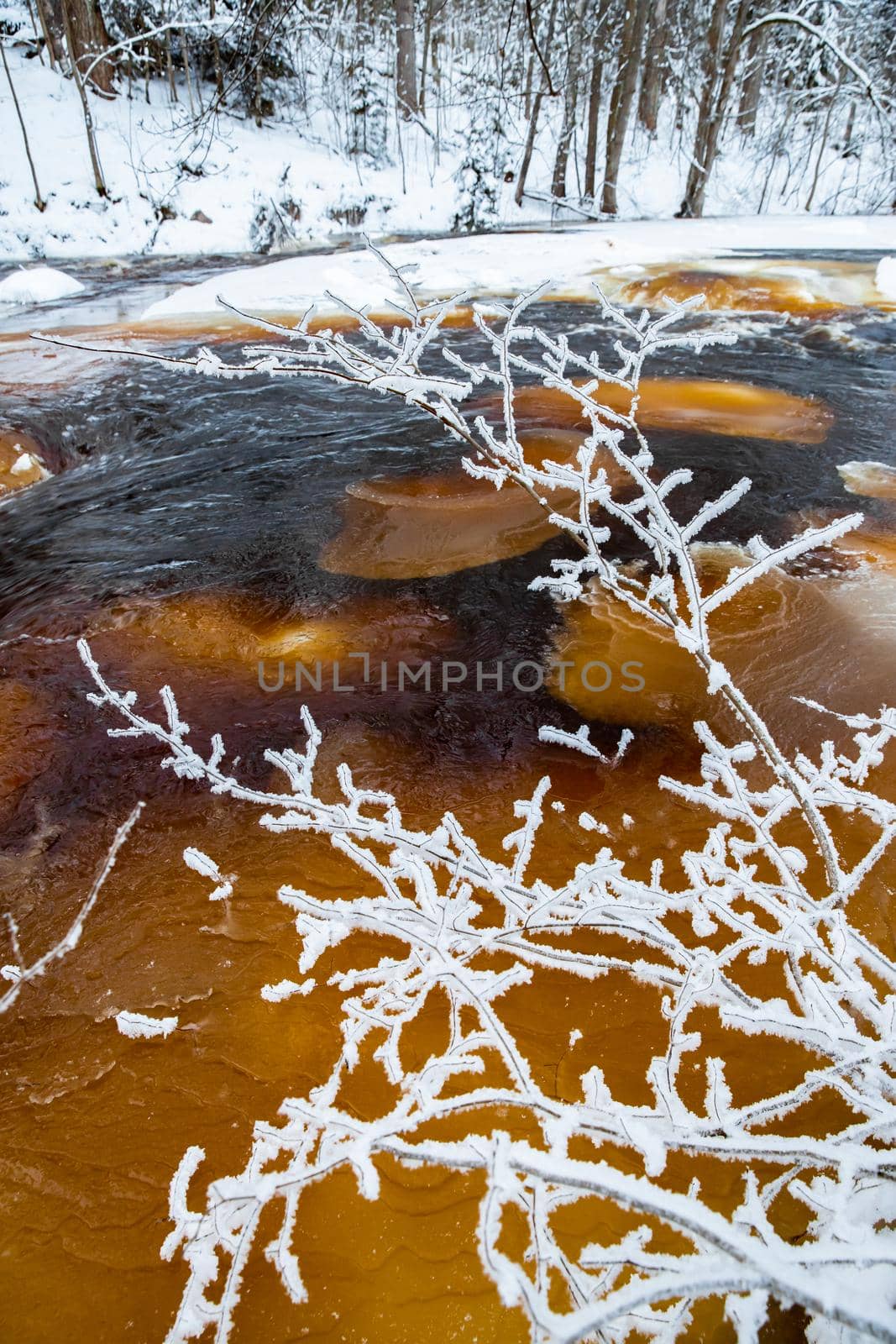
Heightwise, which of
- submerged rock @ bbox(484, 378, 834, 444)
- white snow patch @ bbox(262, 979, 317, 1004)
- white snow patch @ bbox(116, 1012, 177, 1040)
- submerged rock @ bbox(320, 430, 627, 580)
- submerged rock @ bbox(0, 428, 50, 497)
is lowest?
submerged rock @ bbox(0, 428, 50, 497)

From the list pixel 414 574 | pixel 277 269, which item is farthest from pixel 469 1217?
pixel 277 269

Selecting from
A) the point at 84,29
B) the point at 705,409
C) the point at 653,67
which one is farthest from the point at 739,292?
the point at 84,29

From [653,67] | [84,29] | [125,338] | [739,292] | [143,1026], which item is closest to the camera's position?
[143,1026]

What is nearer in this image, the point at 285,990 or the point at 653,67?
the point at 285,990

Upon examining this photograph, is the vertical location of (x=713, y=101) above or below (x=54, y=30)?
below

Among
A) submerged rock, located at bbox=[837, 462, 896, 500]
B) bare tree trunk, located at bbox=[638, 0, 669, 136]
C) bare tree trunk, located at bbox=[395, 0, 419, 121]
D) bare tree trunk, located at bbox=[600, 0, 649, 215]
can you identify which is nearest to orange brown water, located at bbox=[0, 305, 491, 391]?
submerged rock, located at bbox=[837, 462, 896, 500]

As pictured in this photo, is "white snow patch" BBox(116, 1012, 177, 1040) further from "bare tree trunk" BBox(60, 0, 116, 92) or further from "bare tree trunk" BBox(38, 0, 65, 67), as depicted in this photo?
"bare tree trunk" BBox(38, 0, 65, 67)

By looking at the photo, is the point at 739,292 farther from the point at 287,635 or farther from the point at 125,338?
the point at 287,635
